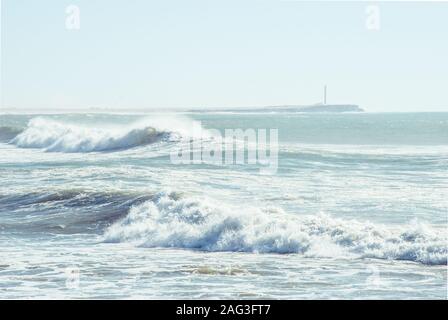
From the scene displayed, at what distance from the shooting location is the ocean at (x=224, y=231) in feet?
31.0

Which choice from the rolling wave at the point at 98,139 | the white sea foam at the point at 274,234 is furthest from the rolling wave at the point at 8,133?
the white sea foam at the point at 274,234

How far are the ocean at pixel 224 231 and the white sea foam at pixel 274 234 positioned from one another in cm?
3

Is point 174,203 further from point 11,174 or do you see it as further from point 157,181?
point 11,174

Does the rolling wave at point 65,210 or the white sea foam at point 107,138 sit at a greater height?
the white sea foam at point 107,138

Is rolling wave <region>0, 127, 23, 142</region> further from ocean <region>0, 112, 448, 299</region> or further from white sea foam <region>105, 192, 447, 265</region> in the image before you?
white sea foam <region>105, 192, 447, 265</region>

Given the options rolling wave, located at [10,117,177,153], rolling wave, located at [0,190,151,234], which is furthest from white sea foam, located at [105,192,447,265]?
rolling wave, located at [10,117,177,153]

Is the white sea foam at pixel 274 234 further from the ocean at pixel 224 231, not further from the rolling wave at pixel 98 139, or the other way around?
the rolling wave at pixel 98 139

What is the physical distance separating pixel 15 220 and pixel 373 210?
21.3 ft

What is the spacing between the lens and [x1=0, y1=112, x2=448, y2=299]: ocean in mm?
9438

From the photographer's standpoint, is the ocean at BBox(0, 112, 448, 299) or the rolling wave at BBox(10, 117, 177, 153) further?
the rolling wave at BBox(10, 117, 177, 153)

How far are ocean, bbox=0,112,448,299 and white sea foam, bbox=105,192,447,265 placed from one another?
0.09 ft

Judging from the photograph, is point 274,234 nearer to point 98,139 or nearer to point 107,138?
point 107,138

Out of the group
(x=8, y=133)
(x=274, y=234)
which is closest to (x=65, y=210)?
(x=274, y=234)

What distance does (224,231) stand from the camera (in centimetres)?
1283
